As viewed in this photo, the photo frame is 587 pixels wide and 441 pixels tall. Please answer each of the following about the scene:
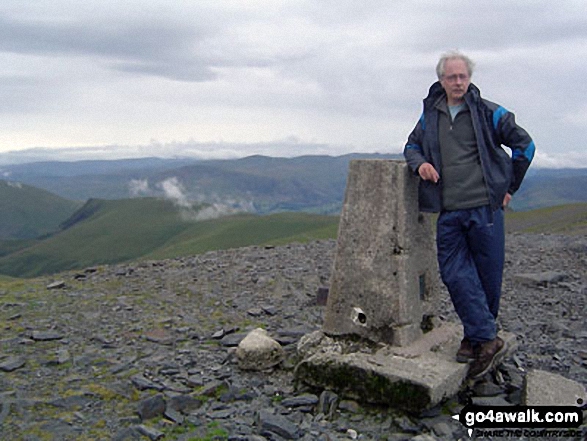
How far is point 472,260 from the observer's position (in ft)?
25.9

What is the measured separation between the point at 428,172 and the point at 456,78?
1.29 m

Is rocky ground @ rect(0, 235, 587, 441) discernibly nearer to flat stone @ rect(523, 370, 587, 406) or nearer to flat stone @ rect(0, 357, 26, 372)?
flat stone @ rect(0, 357, 26, 372)

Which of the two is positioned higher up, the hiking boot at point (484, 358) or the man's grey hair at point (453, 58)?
the man's grey hair at point (453, 58)

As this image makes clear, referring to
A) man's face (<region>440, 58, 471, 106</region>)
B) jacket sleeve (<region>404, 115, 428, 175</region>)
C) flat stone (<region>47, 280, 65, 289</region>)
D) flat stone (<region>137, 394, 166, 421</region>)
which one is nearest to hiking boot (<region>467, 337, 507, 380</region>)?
jacket sleeve (<region>404, 115, 428, 175</region>)

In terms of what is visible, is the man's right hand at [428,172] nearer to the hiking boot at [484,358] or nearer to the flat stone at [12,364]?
the hiking boot at [484,358]

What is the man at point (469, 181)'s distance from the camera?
753 centimetres

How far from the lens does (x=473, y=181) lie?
24.9ft

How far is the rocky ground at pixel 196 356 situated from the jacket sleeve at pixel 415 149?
3.33m

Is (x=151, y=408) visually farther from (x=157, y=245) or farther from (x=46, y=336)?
(x=157, y=245)

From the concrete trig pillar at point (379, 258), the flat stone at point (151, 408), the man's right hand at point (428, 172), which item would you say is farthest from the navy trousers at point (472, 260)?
the flat stone at point (151, 408)

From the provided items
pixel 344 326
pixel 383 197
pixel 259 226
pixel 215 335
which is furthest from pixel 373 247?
pixel 259 226

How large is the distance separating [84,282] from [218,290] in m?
4.28

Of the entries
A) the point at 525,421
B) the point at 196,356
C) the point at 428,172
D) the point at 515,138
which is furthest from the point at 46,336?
the point at 515,138

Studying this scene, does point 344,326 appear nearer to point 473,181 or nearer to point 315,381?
point 315,381
